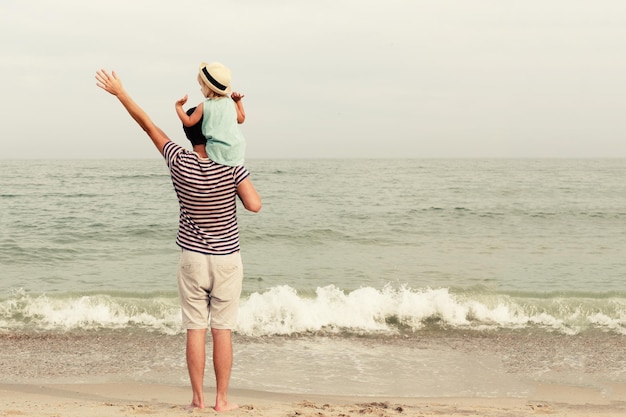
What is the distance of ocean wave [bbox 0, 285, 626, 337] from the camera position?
7.66 metres

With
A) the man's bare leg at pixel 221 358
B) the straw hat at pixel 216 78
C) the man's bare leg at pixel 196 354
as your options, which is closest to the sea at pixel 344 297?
the man's bare leg at pixel 221 358

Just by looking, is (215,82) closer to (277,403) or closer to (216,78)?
(216,78)

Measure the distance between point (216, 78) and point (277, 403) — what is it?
8.26ft

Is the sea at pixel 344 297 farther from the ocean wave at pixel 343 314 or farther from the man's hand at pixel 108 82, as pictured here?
the man's hand at pixel 108 82

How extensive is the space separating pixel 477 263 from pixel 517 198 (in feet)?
47.6

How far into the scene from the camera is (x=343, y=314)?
8070mm

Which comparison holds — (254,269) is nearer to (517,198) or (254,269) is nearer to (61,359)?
(61,359)

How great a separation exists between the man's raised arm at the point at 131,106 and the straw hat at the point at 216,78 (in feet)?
1.39

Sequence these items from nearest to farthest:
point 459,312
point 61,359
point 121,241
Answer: point 61,359 → point 459,312 → point 121,241

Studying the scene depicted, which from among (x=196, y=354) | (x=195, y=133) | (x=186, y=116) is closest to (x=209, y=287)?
(x=196, y=354)

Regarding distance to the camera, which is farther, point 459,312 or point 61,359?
point 459,312

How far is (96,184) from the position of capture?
2952cm

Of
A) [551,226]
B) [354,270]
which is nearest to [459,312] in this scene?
[354,270]

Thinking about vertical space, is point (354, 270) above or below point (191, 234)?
below
